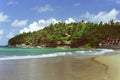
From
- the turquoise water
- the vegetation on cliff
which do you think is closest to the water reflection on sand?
the turquoise water

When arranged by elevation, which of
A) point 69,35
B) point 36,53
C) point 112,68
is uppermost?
point 69,35

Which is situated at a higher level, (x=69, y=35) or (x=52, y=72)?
(x=69, y=35)

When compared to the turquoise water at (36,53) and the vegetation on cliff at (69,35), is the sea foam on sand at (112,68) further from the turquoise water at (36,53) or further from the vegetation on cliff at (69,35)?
the vegetation on cliff at (69,35)

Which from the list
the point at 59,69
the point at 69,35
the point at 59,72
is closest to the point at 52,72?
the point at 59,72

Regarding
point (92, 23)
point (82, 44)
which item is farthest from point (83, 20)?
point (82, 44)

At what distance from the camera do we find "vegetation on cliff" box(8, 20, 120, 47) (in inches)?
774

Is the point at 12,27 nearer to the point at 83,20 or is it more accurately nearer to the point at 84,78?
the point at 83,20

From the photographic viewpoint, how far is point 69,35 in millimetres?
25141

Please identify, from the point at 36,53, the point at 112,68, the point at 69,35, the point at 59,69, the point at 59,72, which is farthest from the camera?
the point at 69,35

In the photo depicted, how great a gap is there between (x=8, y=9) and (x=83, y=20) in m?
5.64

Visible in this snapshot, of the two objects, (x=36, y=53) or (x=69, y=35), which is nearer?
(x=36, y=53)

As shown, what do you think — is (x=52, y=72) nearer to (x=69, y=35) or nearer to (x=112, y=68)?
(x=112, y=68)

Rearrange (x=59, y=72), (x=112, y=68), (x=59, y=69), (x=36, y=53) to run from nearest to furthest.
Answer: (x=59, y=72), (x=59, y=69), (x=112, y=68), (x=36, y=53)

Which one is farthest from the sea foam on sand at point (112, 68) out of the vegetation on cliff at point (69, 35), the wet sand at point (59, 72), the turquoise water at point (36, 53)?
the vegetation on cliff at point (69, 35)
